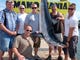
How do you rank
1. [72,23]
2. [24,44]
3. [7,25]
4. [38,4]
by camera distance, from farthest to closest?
[38,4] < [72,23] < [7,25] < [24,44]

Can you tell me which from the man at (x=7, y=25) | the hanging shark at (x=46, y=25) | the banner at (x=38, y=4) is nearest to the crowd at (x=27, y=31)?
the man at (x=7, y=25)

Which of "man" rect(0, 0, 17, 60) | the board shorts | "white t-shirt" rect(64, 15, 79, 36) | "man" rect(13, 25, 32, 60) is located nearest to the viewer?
"man" rect(13, 25, 32, 60)

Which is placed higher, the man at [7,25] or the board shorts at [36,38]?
Answer: the man at [7,25]

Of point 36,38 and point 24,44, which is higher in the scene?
point 24,44

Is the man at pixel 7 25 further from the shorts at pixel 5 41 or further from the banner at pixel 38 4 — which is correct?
the banner at pixel 38 4

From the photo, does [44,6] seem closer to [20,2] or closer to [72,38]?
[72,38]

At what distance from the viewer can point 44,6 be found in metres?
7.13

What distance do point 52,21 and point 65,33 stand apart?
59cm

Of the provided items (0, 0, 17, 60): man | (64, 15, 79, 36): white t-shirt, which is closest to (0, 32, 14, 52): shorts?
(0, 0, 17, 60): man

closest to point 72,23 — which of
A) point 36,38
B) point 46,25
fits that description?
point 46,25

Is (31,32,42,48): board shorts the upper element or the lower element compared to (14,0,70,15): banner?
lower

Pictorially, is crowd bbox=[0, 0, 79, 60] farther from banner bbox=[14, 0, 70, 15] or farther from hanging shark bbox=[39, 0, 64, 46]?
banner bbox=[14, 0, 70, 15]

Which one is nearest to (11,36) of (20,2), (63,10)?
(20,2)

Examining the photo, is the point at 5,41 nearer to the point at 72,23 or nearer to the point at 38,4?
the point at 72,23
